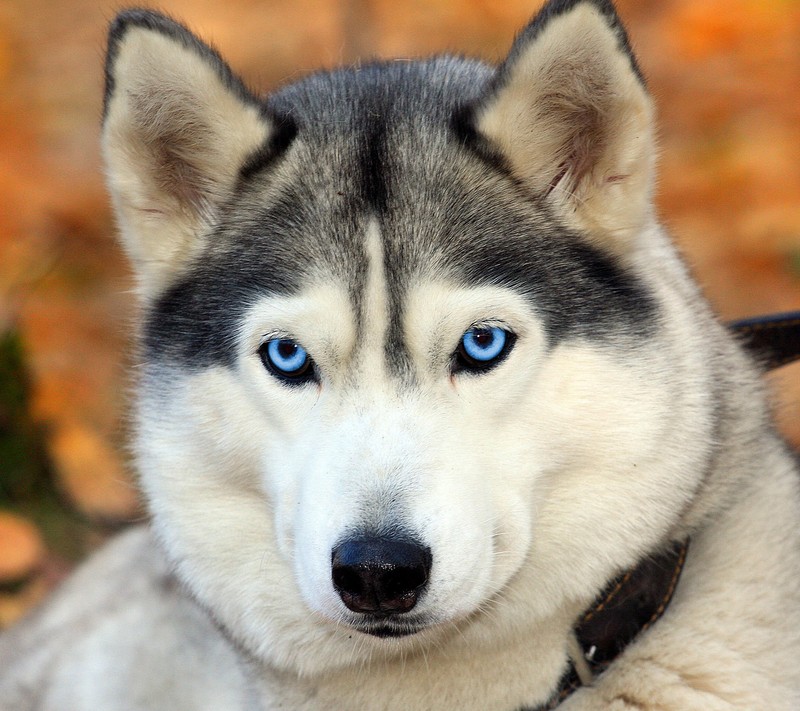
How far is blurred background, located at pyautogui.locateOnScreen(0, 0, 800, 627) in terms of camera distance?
634cm

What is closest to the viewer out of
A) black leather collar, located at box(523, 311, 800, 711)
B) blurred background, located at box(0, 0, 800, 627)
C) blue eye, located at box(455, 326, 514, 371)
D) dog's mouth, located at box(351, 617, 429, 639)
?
dog's mouth, located at box(351, 617, 429, 639)

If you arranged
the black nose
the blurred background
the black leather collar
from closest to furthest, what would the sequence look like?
the black nose → the black leather collar → the blurred background

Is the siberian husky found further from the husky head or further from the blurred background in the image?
the blurred background

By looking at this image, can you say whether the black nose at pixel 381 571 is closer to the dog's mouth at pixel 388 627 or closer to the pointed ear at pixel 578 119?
the dog's mouth at pixel 388 627

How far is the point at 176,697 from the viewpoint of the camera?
3.95 metres

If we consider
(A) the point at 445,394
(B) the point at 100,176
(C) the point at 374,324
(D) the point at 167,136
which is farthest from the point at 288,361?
(B) the point at 100,176

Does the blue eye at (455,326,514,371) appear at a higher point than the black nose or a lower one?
higher

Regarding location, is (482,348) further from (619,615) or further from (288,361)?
(619,615)

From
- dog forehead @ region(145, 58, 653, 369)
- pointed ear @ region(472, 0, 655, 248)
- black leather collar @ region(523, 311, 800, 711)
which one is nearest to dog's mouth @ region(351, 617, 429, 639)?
black leather collar @ region(523, 311, 800, 711)

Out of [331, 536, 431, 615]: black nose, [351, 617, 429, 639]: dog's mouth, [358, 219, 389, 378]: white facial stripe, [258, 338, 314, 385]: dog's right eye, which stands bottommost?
[351, 617, 429, 639]: dog's mouth

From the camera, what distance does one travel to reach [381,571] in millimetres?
2354

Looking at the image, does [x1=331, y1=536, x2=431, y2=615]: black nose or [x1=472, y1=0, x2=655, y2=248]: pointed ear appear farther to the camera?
[x1=472, y1=0, x2=655, y2=248]: pointed ear

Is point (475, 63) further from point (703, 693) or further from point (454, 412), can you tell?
point (703, 693)

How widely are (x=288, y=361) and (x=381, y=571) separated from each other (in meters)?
0.63
